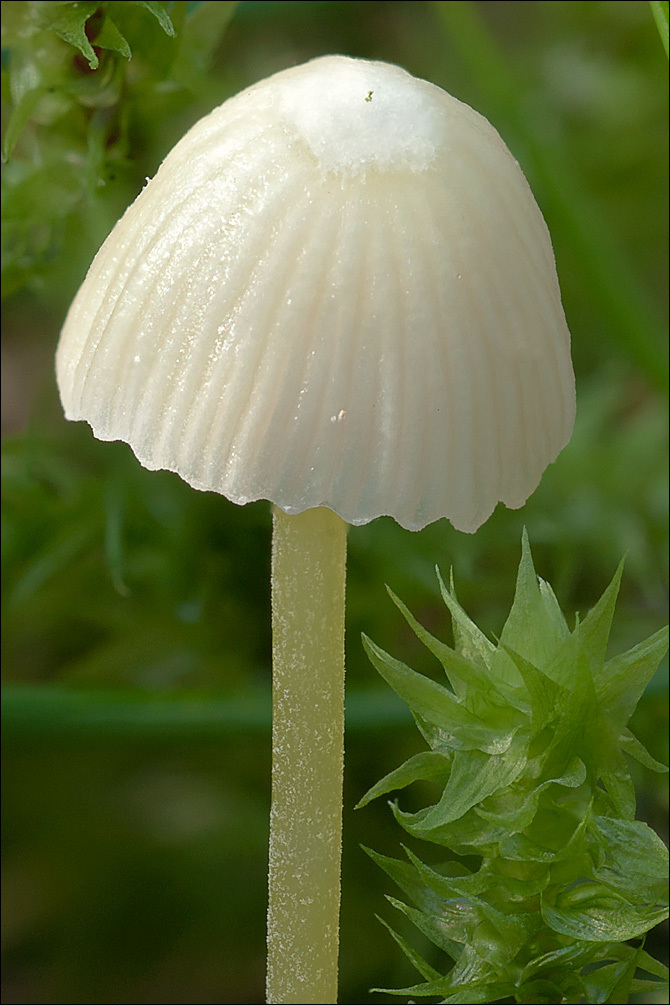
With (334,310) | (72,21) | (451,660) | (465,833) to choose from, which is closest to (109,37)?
(72,21)

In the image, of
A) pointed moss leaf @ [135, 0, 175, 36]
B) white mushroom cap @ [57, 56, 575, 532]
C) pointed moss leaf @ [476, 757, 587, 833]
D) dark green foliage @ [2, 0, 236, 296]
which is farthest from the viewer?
dark green foliage @ [2, 0, 236, 296]

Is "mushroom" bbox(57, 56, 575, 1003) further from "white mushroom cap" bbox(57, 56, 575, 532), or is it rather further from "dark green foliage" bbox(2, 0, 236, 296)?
"dark green foliage" bbox(2, 0, 236, 296)

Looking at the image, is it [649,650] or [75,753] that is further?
[75,753]

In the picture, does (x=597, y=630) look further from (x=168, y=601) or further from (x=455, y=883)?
(x=168, y=601)

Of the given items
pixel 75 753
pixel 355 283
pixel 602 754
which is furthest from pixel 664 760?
pixel 355 283

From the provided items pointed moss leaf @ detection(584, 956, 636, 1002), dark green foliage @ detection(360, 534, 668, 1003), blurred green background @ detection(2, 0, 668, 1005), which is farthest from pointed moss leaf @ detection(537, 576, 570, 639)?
blurred green background @ detection(2, 0, 668, 1005)

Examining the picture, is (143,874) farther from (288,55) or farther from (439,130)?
(288,55)

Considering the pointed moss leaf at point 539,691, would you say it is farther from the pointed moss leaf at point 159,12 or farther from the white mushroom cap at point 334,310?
the pointed moss leaf at point 159,12
